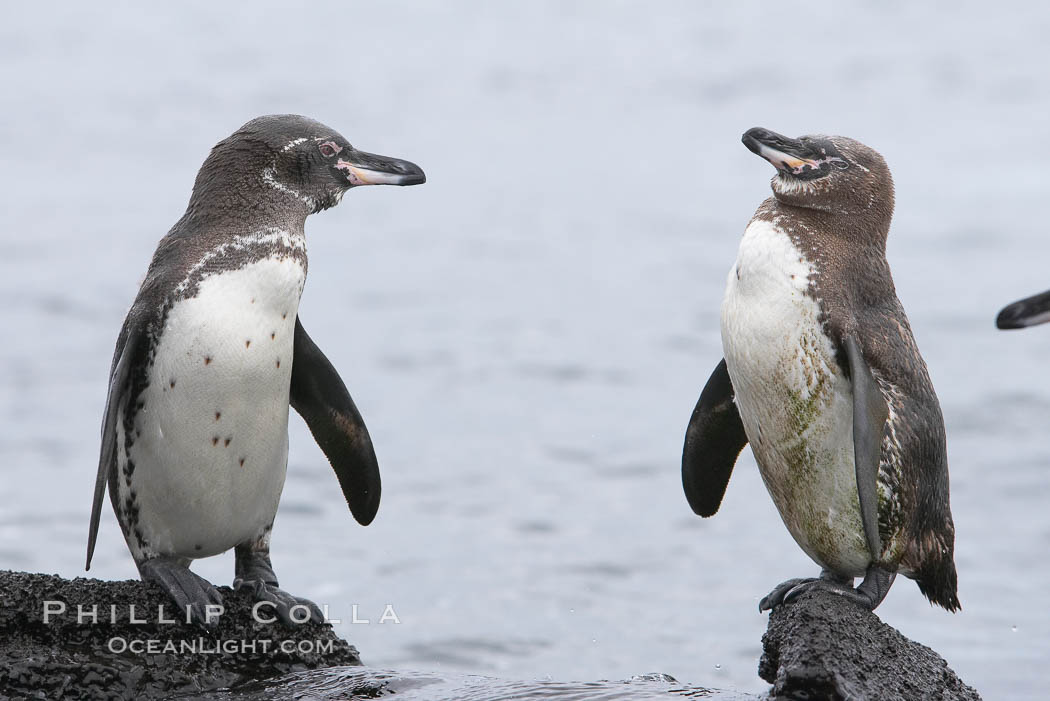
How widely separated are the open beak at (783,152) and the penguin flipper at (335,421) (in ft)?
5.67

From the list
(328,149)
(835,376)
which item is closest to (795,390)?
(835,376)

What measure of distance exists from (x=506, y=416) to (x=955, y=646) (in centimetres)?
498

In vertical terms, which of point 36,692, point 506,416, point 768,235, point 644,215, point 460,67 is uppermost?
point 460,67

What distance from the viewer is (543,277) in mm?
16453

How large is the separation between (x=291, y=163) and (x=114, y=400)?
1.02 m

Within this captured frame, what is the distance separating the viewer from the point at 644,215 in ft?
59.3

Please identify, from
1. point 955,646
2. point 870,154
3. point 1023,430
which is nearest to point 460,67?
point 1023,430

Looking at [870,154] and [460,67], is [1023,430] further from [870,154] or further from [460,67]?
[460,67]

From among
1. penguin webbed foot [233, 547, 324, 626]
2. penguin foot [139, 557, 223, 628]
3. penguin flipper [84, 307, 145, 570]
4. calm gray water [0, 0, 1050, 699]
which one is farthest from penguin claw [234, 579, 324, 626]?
calm gray water [0, 0, 1050, 699]

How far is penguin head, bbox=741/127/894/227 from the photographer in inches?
213

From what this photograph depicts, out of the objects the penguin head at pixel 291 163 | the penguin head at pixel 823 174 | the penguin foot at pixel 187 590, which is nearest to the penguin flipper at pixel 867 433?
the penguin head at pixel 823 174

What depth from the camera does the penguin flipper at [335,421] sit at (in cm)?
588

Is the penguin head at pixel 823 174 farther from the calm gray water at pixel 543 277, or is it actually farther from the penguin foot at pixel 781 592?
the calm gray water at pixel 543 277

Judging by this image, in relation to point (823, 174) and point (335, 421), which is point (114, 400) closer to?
point (335, 421)
